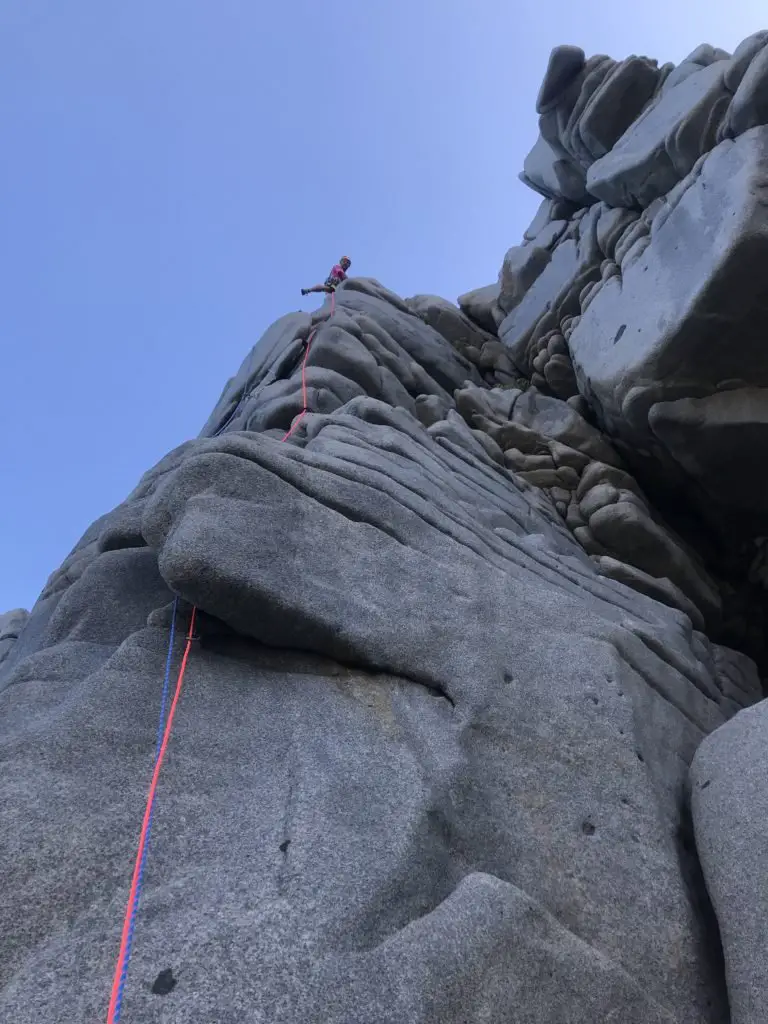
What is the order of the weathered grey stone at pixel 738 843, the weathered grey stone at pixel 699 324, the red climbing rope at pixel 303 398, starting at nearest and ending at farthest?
the weathered grey stone at pixel 738 843 → the red climbing rope at pixel 303 398 → the weathered grey stone at pixel 699 324

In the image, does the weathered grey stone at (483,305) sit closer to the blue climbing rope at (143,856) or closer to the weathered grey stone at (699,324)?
the weathered grey stone at (699,324)

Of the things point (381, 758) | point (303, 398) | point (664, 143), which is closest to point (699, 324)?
point (664, 143)

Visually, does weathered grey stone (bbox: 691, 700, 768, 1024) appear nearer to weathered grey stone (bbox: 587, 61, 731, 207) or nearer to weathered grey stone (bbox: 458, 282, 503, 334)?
weathered grey stone (bbox: 587, 61, 731, 207)

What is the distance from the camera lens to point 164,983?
438cm

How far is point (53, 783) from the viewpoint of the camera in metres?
5.72

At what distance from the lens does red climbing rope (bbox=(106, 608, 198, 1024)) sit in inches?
168

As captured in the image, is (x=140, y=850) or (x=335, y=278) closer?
(x=140, y=850)

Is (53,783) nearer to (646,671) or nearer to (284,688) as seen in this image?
(284,688)

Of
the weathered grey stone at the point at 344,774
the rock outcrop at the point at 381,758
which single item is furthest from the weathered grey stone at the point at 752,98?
the weathered grey stone at the point at 344,774

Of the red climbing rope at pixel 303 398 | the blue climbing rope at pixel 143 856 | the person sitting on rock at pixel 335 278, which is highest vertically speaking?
the person sitting on rock at pixel 335 278

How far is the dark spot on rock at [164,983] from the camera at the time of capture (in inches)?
171

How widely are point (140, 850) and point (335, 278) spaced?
21971 millimetres

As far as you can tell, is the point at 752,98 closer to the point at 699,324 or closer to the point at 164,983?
the point at 699,324

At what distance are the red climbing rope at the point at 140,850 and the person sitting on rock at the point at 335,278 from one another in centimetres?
1765
